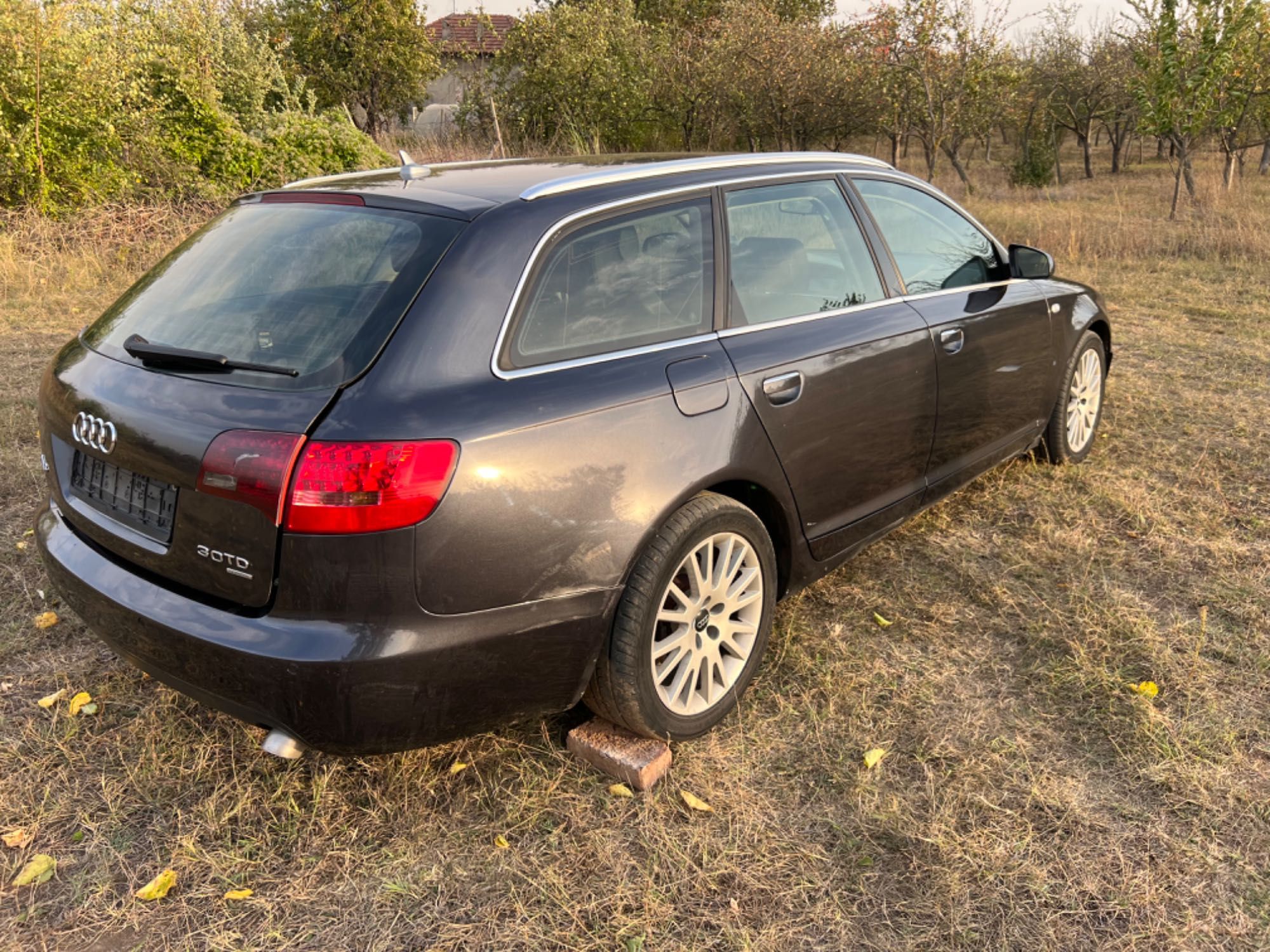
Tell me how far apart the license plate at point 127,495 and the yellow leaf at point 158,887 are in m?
0.79

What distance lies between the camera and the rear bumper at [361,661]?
201 centimetres

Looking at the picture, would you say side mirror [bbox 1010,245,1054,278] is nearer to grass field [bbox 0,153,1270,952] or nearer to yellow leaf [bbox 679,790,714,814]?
grass field [bbox 0,153,1270,952]

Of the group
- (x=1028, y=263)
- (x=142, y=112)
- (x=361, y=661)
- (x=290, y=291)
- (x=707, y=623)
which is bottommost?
(x=707, y=623)

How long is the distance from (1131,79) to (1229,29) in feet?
8.07

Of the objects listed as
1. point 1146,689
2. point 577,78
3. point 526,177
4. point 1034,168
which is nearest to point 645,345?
point 526,177

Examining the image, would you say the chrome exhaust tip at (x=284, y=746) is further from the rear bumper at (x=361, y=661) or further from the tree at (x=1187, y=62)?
the tree at (x=1187, y=62)

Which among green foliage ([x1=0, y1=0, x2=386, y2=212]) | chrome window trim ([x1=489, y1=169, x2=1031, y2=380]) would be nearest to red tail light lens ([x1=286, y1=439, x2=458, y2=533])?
chrome window trim ([x1=489, y1=169, x2=1031, y2=380])

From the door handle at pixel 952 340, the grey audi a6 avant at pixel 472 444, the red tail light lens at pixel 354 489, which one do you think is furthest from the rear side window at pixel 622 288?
the door handle at pixel 952 340

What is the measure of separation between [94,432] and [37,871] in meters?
1.07

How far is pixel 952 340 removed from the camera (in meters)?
3.51

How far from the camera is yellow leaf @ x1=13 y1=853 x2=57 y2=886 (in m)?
2.20

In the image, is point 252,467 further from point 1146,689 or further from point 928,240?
point 928,240

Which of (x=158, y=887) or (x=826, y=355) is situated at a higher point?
(x=826, y=355)

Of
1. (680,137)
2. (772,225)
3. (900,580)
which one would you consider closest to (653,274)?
(772,225)
